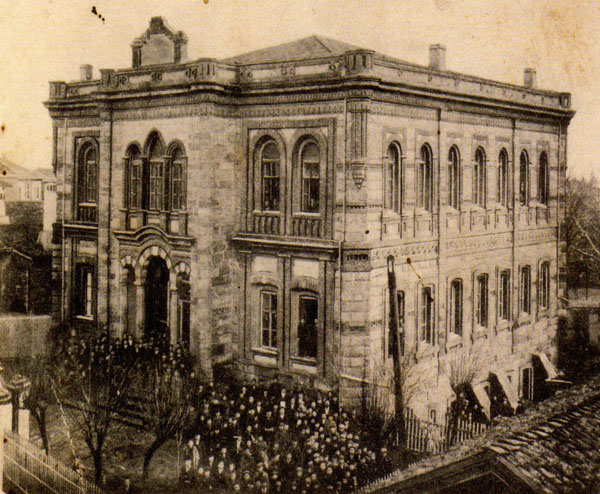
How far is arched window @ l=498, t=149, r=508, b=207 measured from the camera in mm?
28266

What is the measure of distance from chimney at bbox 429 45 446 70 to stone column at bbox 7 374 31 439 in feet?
57.5

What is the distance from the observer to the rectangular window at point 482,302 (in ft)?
89.5

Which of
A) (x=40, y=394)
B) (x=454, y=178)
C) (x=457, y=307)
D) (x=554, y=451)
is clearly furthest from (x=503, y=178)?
(x=554, y=451)

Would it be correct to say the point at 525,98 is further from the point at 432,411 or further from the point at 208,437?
the point at 208,437

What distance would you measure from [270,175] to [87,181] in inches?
343

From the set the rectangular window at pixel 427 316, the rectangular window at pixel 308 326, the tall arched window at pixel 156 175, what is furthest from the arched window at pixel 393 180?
the tall arched window at pixel 156 175

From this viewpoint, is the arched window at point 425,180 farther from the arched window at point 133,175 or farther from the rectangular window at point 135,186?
the arched window at point 133,175

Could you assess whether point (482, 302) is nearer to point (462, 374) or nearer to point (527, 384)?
point (462, 374)

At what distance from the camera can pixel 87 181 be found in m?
28.3

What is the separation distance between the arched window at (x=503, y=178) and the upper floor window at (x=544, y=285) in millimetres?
4356

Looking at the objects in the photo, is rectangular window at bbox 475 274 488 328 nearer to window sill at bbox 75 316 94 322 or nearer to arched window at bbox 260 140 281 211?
arched window at bbox 260 140 281 211

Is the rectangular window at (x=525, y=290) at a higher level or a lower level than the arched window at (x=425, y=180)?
lower

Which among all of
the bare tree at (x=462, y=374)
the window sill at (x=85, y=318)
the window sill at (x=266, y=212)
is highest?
the window sill at (x=266, y=212)

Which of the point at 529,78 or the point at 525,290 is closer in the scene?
the point at 525,290
